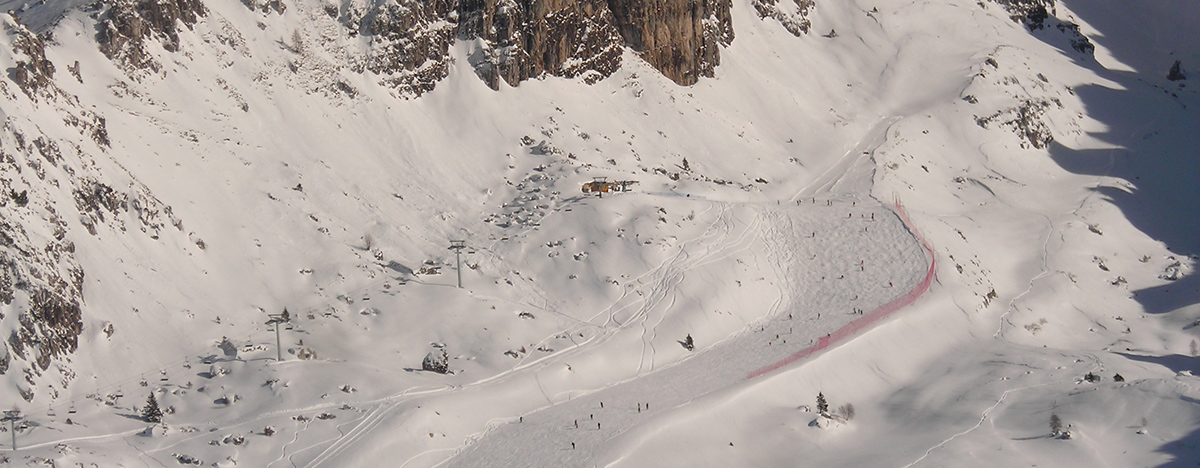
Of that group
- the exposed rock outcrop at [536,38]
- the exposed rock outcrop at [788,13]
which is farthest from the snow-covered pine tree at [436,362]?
the exposed rock outcrop at [788,13]

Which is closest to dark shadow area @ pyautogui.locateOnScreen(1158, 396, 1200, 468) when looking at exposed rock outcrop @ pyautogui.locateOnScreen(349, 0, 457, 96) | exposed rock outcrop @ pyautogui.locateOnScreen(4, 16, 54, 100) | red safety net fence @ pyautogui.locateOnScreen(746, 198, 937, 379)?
red safety net fence @ pyautogui.locateOnScreen(746, 198, 937, 379)

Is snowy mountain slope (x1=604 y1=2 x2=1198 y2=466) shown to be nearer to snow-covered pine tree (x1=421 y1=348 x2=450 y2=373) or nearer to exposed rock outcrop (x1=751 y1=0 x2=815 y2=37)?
snow-covered pine tree (x1=421 y1=348 x2=450 y2=373)

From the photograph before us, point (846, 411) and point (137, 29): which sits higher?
point (137, 29)

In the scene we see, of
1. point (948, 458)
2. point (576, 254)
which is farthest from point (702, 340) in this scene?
point (948, 458)

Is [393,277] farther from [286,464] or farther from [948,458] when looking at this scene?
[948,458]

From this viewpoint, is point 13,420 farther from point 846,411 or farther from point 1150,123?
point 1150,123

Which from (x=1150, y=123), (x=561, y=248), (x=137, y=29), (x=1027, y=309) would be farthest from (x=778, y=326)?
(x=1150, y=123)
